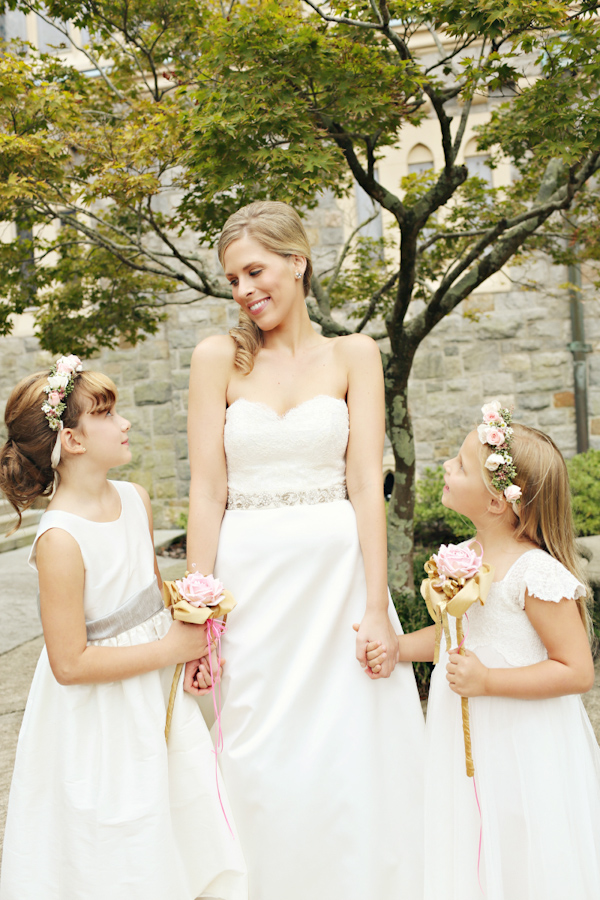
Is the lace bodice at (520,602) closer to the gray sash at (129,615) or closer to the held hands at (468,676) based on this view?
the held hands at (468,676)

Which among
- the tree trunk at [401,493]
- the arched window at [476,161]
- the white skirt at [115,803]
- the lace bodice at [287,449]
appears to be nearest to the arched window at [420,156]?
the arched window at [476,161]

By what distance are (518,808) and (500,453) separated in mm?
917

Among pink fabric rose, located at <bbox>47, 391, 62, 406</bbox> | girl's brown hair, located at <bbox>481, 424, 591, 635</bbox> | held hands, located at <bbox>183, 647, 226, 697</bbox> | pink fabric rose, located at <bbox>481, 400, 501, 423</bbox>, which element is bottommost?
held hands, located at <bbox>183, 647, 226, 697</bbox>

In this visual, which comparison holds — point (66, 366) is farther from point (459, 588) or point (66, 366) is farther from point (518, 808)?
point (518, 808)

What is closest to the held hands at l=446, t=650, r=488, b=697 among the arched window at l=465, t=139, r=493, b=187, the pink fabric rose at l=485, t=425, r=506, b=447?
the pink fabric rose at l=485, t=425, r=506, b=447

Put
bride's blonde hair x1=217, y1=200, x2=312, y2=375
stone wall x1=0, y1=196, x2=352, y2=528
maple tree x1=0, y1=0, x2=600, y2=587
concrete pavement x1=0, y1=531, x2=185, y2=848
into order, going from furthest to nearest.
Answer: stone wall x1=0, y1=196, x2=352, y2=528, concrete pavement x1=0, y1=531, x2=185, y2=848, maple tree x1=0, y1=0, x2=600, y2=587, bride's blonde hair x1=217, y1=200, x2=312, y2=375

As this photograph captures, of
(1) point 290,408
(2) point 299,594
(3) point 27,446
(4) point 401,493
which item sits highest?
(1) point 290,408

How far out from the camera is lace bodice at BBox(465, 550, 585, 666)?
1.81 metres

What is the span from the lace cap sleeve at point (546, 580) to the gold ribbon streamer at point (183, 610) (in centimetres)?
77

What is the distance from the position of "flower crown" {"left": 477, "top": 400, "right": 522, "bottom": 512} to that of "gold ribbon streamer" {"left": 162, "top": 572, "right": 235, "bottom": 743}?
0.77 meters

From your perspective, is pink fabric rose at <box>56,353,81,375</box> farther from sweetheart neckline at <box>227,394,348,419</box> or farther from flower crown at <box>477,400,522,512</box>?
flower crown at <box>477,400,522,512</box>

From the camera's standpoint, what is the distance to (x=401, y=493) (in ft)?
15.0

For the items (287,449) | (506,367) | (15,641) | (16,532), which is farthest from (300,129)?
(16,532)

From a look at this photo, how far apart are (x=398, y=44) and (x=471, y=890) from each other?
323 centimetres
